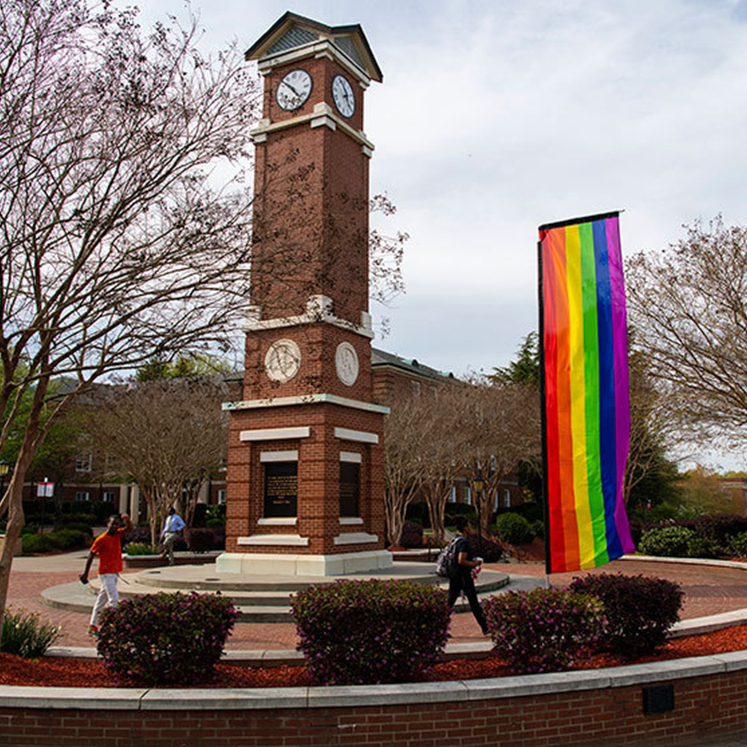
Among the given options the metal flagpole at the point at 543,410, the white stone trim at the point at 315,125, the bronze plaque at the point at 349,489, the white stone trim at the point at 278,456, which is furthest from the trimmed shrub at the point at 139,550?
the metal flagpole at the point at 543,410

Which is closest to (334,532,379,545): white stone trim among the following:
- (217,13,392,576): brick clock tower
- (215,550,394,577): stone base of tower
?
(217,13,392,576): brick clock tower

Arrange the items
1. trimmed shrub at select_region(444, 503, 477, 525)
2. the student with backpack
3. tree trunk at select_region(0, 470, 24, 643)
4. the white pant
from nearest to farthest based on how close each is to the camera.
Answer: tree trunk at select_region(0, 470, 24, 643) < the student with backpack < the white pant < trimmed shrub at select_region(444, 503, 477, 525)

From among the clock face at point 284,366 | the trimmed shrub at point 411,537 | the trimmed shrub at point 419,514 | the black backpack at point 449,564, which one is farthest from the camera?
the trimmed shrub at point 419,514

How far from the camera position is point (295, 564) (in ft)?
52.9

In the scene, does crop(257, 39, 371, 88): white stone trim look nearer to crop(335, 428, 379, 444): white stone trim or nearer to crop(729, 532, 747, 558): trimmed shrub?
crop(335, 428, 379, 444): white stone trim

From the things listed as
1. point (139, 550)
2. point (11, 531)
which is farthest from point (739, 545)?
point (11, 531)

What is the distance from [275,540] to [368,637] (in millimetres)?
9825

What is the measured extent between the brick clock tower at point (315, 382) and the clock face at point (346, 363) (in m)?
0.02

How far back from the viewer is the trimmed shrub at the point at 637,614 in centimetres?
823

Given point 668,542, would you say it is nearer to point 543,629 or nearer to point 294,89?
point 294,89

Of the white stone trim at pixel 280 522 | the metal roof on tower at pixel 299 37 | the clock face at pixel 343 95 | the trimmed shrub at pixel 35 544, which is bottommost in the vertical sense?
the trimmed shrub at pixel 35 544

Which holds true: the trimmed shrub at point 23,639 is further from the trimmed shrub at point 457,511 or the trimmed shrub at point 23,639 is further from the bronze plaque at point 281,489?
the trimmed shrub at point 457,511

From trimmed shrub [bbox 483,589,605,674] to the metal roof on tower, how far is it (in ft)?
49.2

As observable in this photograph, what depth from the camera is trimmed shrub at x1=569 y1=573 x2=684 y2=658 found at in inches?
324
